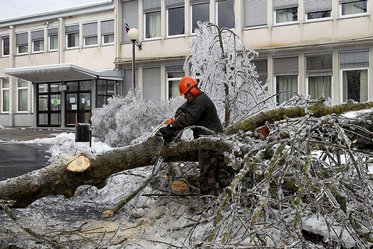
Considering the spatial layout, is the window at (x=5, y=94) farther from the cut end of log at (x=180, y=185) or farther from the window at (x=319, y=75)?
the cut end of log at (x=180, y=185)

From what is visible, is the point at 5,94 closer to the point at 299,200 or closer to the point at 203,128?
the point at 203,128

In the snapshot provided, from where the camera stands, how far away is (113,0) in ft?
80.9

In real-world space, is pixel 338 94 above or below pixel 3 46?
below

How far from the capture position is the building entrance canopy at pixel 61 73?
73.8 feet

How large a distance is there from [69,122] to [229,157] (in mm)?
20680

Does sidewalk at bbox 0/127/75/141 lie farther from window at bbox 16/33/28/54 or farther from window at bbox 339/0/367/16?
window at bbox 339/0/367/16

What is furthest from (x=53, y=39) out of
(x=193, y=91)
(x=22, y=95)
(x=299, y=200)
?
(x=299, y=200)

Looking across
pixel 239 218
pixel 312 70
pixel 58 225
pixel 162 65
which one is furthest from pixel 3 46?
pixel 239 218

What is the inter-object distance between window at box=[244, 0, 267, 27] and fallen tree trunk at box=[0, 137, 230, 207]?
15.5m

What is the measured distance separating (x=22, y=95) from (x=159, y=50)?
10562mm

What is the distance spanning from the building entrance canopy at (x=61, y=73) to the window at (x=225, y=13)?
566cm

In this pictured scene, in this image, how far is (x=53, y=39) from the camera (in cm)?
2764

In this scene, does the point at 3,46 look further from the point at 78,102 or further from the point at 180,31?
the point at 180,31

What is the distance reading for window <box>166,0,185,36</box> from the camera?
2270cm
